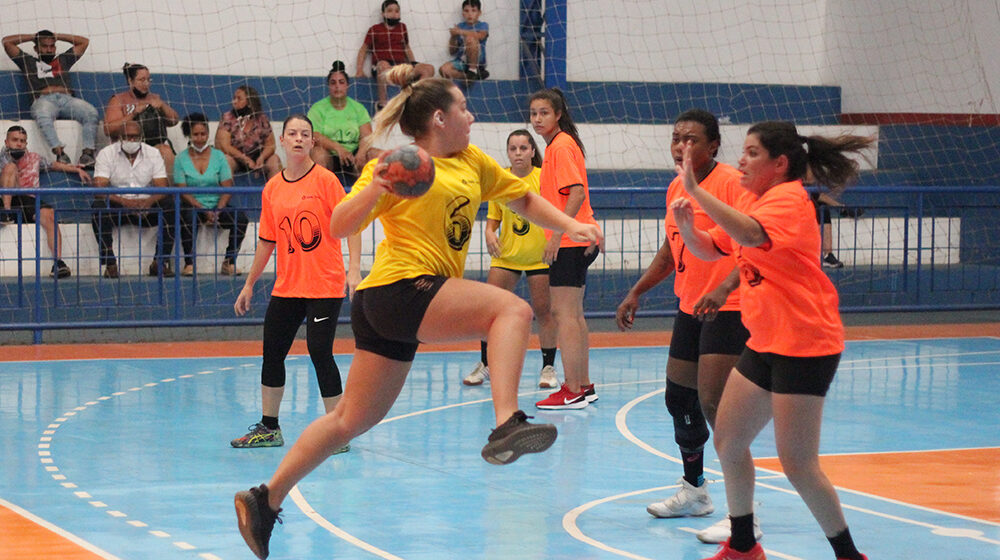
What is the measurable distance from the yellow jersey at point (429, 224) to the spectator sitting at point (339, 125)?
9.80 metres

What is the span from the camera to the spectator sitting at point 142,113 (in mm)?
13625

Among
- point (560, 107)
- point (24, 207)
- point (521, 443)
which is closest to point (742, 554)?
point (521, 443)

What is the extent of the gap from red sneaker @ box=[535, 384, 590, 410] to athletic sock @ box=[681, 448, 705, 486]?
9.62 ft

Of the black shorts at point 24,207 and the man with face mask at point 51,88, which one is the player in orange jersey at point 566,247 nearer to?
the black shorts at point 24,207

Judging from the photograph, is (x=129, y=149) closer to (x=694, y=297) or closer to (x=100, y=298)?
(x=100, y=298)

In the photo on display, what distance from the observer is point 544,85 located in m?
16.3

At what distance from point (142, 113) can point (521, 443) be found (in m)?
10.7

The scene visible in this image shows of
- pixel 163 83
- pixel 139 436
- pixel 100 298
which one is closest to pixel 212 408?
pixel 139 436

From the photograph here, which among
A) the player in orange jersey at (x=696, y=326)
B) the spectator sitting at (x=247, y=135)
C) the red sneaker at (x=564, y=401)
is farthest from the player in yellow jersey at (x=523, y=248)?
the spectator sitting at (x=247, y=135)

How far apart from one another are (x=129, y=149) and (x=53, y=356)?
300cm

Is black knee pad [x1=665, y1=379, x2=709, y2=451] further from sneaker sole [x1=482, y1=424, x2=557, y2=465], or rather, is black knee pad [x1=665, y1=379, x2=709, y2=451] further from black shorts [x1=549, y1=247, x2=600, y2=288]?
black shorts [x1=549, y1=247, x2=600, y2=288]

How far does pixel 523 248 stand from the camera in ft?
30.3

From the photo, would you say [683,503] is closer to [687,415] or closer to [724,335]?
[687,415]

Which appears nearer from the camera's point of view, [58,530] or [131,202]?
[58,530]
